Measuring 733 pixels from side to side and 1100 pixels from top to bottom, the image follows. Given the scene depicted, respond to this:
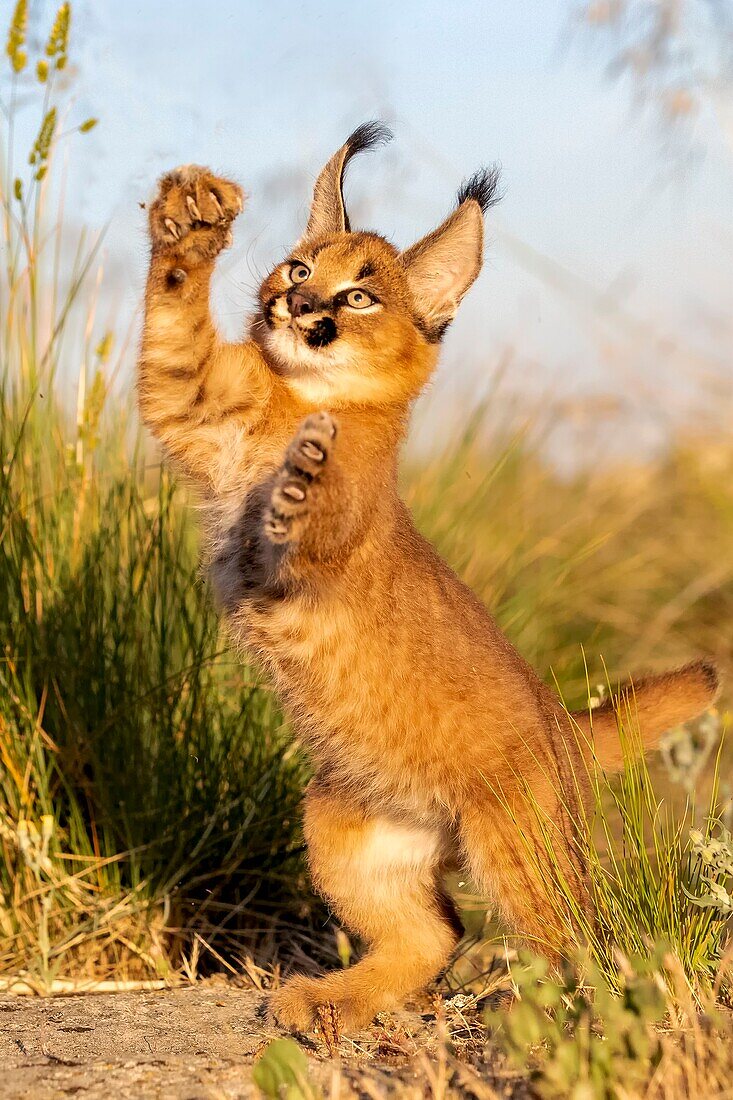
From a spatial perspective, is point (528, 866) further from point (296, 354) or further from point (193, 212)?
point (193, 212)

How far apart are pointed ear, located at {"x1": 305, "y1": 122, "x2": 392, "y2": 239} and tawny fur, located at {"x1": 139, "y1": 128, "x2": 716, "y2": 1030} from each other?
9.5 inches

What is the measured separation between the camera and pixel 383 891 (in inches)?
150

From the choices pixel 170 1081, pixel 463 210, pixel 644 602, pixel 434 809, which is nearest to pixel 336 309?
pixel 463 210

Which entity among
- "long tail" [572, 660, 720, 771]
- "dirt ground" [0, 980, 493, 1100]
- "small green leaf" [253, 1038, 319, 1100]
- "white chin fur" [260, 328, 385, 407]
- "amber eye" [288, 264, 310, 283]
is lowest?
"dirt ground" [0, 980, 493, 1100]

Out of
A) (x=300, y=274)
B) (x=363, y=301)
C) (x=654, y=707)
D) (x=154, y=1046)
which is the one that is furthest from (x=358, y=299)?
(x=154, y=1046)

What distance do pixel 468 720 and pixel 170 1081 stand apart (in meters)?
1.30

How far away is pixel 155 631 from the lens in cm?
441

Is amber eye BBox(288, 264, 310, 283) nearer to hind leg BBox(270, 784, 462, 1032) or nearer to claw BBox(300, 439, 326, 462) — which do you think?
claw BBox(300, 439, 326, 462)

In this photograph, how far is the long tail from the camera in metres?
3.74

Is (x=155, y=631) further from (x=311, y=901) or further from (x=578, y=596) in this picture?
(x=578, y=596)

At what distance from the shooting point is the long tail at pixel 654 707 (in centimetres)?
374

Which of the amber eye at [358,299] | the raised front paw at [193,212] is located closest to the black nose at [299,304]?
the amber eye at [358,299]

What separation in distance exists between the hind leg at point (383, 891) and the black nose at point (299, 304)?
152 centimetres

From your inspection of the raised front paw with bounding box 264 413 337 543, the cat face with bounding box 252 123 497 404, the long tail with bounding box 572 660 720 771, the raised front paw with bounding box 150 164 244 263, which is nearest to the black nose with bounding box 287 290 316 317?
the cat face with bounding box 252 123 497 404
